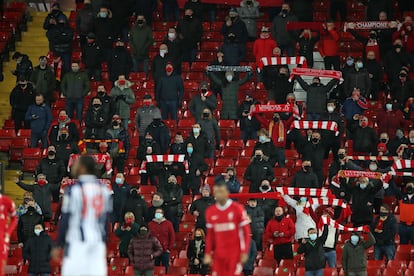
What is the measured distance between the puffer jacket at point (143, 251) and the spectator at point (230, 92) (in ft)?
25.0

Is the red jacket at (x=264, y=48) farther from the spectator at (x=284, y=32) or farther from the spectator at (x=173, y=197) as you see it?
the spectator at (x=173, y=197)

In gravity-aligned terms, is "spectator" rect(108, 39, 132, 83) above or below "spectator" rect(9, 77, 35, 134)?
above

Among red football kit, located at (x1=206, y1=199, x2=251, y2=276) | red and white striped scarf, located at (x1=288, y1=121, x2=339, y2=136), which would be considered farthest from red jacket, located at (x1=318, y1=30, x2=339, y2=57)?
red football kit, located at (x1=206, y1=199, x2=251, y2=276)

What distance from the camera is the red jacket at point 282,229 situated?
29922 mm

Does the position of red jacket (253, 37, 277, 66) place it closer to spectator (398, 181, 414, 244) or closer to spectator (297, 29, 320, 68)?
spectator (297, 29, 320, 68)

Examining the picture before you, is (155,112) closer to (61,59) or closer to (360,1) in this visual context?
(61,59)

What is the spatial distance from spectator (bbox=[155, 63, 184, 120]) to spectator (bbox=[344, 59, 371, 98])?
4077mm

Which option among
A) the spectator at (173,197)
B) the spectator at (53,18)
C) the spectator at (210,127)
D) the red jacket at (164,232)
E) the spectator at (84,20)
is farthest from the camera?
the spectator at (84,20)

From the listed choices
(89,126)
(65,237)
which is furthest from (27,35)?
(65,237)

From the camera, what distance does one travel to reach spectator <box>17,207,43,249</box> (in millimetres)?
30406

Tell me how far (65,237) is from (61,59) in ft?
61.2

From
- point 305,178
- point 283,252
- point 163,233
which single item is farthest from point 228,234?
point 305,178

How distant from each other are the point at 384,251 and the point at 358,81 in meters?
6.21

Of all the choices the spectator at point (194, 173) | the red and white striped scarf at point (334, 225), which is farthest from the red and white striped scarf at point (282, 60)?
the red and white striped scarf at point (334, 225)
